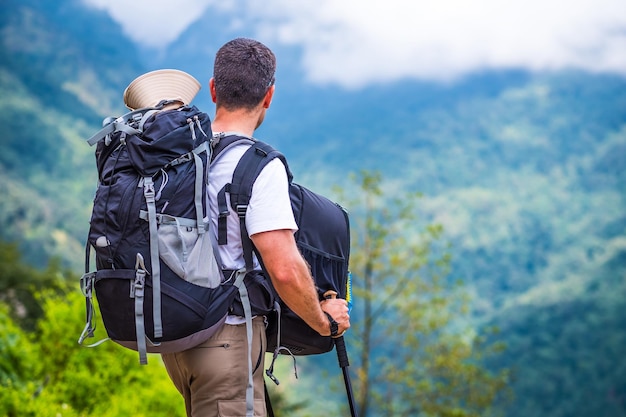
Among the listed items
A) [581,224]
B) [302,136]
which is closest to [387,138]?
[302,136]

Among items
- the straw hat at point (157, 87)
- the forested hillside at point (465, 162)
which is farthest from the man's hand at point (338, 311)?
the forested hillside at point (465, 162)

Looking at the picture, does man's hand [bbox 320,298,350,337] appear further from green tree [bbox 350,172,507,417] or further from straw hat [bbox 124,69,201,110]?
green tree [bbox 350,172,507,417]

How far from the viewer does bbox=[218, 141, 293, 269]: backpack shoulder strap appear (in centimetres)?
193

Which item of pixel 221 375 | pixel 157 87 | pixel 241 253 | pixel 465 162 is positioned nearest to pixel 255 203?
pixel 241 253

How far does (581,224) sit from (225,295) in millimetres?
40290

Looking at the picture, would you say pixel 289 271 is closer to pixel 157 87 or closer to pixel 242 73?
pixel 242 73

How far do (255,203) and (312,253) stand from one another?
264 mm

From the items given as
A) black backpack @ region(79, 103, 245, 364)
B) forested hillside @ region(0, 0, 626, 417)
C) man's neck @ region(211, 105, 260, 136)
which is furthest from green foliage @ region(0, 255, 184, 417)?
forested hillside @ region(0, 0, 626, 417)

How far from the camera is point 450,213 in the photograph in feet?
128

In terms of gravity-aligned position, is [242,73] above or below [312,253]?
above

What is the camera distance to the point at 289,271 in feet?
6.26

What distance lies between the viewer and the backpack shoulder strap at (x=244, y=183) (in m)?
1.93

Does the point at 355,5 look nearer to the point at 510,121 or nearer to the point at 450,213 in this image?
the point at 510,121

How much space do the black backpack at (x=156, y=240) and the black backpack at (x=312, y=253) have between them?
0.11m
